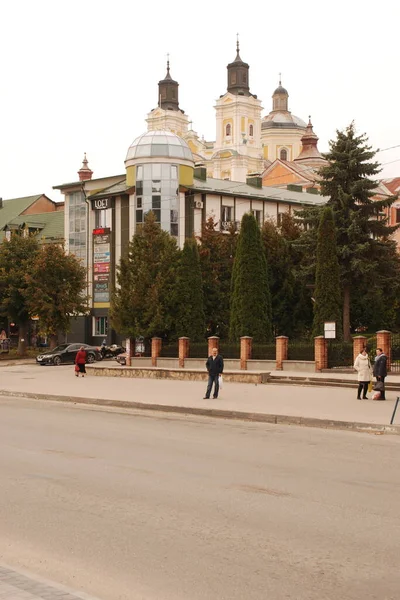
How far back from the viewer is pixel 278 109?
141 meters

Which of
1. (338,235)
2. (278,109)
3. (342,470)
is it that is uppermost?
(278,109)

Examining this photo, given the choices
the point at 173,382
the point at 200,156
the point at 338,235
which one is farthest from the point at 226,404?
the point at 200,156

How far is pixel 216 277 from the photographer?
47.1 meters

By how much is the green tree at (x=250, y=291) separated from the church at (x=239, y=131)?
6921 centimetres

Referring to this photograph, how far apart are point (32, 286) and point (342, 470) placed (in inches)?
1764

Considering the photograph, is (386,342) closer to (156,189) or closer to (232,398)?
(232,398)

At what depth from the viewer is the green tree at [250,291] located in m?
41.2

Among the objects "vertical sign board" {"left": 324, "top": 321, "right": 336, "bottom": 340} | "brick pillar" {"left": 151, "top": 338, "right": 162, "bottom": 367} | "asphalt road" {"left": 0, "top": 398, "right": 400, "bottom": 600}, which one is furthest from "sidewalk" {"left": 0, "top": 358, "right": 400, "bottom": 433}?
"brick pillar" {"left": 151, "top": 338, "right": 162, "bottom": 367}

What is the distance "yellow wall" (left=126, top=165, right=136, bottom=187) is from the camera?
6041 cm

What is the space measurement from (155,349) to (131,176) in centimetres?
2120

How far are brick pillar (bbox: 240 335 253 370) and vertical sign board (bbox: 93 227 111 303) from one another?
25141 millimetres

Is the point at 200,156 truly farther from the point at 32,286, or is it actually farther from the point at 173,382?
the point at 173,382

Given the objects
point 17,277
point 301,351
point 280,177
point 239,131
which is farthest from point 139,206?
point 239,131

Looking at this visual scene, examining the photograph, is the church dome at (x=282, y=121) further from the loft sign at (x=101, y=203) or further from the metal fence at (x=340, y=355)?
the metal fence at (x=340, y=355)
